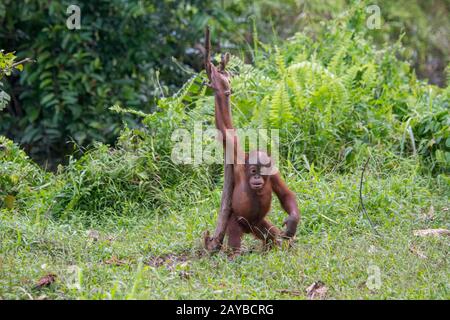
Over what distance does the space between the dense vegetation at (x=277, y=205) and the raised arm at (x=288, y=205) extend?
14cm

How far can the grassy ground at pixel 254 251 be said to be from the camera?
458cm

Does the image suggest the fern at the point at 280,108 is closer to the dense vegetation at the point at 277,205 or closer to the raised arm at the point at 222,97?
the dense vegetation at the point at 277,205

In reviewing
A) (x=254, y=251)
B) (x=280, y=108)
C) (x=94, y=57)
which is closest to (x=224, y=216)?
(x=254, y=251)

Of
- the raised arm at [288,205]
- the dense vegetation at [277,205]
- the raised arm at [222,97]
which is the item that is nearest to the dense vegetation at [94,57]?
the dense vegetation at [277,205]

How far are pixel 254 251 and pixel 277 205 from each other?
105 cm

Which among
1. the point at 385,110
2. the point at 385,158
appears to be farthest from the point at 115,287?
the point at 385,110

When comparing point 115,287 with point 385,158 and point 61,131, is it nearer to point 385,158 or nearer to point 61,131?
point 385,158

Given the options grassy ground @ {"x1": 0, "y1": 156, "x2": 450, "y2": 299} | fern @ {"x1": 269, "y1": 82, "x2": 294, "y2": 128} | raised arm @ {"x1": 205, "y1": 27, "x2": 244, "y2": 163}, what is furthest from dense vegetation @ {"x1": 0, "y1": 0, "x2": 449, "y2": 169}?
raised arm @ {"x1": 205, "y1": 27, "x2": 244, "y2": 163}

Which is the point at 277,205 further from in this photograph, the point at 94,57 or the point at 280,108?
the point at 94,57

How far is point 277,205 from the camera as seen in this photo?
6512mm

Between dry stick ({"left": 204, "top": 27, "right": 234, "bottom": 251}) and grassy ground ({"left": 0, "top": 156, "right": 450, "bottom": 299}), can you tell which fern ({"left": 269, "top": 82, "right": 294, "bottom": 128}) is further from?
dry stick ({"left": 204, "top": 27, "right": 234, "bottom": 251})

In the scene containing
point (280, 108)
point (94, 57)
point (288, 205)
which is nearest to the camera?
point (288, 205)
